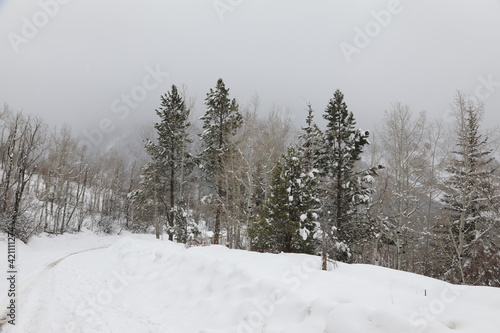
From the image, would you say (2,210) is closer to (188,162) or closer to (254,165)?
(188,162)

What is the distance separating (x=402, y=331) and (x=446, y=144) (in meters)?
21.1

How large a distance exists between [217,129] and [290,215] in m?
13.6

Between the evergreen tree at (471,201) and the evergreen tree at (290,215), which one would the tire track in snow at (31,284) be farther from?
the evergreen tree at (471,201)

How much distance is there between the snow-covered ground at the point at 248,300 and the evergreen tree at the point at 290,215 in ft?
10.1

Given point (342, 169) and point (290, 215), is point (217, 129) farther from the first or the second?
point (290, 215)

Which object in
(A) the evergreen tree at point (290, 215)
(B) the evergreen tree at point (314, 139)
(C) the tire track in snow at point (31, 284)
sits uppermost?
(B) the evergreen tree at point (314, 139)

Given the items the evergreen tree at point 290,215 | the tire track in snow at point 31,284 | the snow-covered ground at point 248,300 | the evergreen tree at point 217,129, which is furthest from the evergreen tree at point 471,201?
the tire track in snow at point 31,284

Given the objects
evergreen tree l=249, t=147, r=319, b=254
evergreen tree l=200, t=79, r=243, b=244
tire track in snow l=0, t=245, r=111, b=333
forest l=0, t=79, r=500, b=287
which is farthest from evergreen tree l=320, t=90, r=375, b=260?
tire track in snow l=0, t=245, r=111, b=333

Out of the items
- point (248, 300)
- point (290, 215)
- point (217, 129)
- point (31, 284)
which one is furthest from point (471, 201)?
point (31, 284)

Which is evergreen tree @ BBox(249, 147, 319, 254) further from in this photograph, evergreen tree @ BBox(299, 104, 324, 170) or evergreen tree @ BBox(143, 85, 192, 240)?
evergreen tree @ BBox(143, 85, 192, 240)

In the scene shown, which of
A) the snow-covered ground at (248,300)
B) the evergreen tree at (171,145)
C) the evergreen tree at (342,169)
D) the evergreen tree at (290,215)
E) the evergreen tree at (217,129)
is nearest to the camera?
the snow-covered ground at (248,300)

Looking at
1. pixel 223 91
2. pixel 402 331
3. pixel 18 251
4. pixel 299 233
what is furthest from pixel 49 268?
pixel 223 91

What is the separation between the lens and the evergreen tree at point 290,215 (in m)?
12.0

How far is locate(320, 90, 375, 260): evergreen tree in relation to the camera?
17.5m
